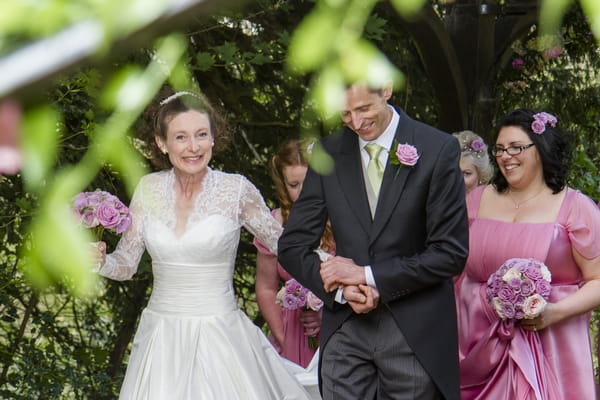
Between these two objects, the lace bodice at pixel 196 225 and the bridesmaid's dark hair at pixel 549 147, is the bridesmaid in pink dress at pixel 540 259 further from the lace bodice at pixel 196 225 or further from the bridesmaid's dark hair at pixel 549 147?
the lace bodice at pixel 196 225

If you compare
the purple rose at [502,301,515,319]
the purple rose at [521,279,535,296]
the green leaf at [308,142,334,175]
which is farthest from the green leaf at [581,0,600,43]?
the purple rose at [502,301,515,319]

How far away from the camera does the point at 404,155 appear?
398 centimetres

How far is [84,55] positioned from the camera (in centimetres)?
111

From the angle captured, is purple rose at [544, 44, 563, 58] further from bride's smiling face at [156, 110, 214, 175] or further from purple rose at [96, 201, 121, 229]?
purple rose at [96, 201, 121, 229]

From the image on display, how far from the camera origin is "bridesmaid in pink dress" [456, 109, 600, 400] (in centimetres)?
481

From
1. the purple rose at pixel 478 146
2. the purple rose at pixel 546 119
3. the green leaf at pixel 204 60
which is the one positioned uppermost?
the green leaf at pixel 204 60

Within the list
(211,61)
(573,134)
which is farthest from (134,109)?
(573,134)

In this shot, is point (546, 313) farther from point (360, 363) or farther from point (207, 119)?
point (207, 119)

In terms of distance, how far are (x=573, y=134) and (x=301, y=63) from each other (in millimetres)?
7836

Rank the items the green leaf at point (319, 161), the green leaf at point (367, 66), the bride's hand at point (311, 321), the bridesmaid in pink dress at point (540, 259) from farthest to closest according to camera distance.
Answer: the bride's hand at point (311, 321) < the bridesmaid in pink dress at point (540, 259) < the green leaf at point (319, 161) < the green leaf at point (367, 66)

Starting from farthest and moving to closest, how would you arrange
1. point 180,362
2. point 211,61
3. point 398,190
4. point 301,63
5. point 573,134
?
point 573,134
point 211,61
point 180,362
point 398,190
point 301,63

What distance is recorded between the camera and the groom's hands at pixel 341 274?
4012mm

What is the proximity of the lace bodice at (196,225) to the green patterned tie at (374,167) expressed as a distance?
86cm

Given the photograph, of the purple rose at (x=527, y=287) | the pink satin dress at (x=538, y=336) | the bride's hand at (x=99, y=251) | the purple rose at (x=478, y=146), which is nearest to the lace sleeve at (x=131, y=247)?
the bride's hand at (x=99, y=251)
